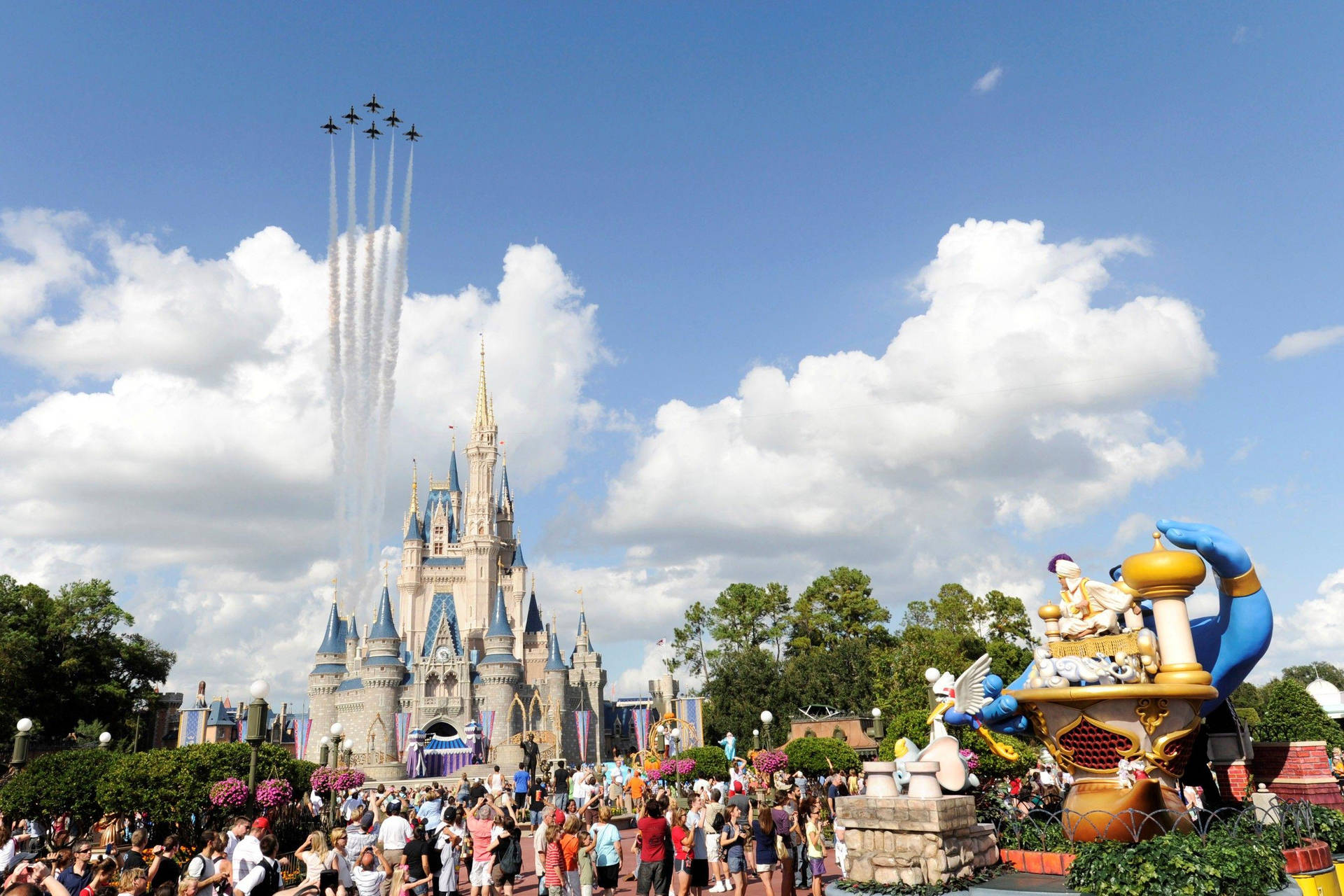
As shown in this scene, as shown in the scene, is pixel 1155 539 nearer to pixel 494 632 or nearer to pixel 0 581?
pixel 0 581

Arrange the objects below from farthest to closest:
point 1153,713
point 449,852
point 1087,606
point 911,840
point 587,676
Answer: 1. point 587,676
2. point 1087,606
3. point 449,852
4. point 1153,713
5. point 911,840

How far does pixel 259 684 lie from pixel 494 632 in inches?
2219

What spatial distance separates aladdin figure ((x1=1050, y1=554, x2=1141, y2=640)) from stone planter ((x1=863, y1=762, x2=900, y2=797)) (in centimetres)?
334

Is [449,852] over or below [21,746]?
below

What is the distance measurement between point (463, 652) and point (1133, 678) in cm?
6690

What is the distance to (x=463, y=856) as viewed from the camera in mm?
13859

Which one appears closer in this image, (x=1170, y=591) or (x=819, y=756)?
(x=1170, y=591)

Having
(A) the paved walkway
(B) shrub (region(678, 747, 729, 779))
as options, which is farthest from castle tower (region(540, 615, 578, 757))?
(A) the paved walkway

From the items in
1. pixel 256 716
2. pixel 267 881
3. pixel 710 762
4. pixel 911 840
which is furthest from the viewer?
pixel 710 762

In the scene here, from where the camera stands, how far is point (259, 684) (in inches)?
627

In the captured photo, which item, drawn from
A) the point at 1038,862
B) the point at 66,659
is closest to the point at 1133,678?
the point at 1038,862

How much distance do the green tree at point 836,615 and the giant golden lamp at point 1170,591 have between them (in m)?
44.2

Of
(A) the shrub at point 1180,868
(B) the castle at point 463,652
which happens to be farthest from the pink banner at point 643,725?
(A) the shrub at point 1180,868

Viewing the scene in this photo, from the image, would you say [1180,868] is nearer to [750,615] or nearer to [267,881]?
[267,881]
